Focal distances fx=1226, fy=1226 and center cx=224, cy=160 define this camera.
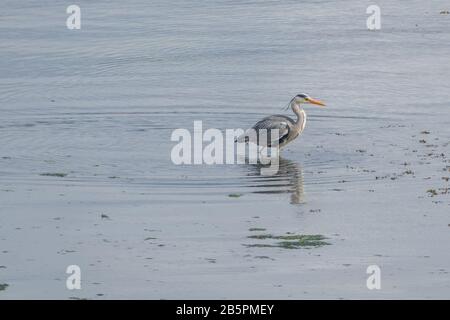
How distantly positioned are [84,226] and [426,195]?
4552mm

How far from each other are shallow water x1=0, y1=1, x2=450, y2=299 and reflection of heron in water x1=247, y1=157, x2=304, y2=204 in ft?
0.17

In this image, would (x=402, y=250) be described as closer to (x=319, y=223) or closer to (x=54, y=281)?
(x=319, y=223)

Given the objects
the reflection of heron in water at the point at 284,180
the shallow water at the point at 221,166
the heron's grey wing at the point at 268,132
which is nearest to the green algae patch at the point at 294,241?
the shallow water at the point at 221,166

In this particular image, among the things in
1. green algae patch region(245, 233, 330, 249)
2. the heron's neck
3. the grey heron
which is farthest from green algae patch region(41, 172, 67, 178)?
the heron's neck

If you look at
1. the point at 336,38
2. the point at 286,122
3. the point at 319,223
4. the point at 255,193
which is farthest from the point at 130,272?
the point at 336,38

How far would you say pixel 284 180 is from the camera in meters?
17.2

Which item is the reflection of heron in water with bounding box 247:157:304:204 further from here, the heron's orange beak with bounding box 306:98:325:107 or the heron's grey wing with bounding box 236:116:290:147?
the heron's orange beak with bounding box 306:98:325:107

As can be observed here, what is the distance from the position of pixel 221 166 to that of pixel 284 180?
1293mm

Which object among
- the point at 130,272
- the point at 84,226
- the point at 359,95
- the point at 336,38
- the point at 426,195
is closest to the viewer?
the point at 130,272

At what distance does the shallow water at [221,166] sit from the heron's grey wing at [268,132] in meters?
0.32

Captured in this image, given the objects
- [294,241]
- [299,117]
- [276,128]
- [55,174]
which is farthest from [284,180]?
[294,241]

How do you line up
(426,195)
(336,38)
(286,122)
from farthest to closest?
(336,38)
(286,122)
(426,195)

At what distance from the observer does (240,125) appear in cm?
2062

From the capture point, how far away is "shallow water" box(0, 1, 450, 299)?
12.8 meters
